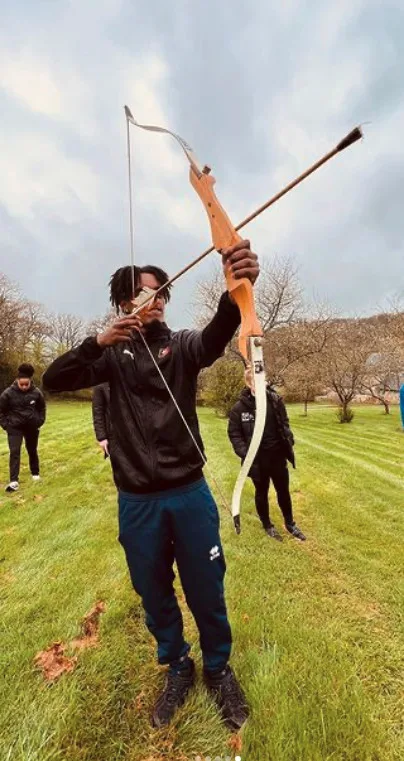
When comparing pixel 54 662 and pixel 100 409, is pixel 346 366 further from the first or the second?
pixel 54 662

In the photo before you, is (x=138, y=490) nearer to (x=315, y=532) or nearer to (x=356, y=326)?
(x=315, y=532)

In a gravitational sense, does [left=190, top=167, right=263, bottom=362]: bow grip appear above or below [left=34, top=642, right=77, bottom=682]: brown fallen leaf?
above

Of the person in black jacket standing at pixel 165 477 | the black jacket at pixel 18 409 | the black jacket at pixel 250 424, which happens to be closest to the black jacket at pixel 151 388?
the person in black jacket standing at pixel 165 477

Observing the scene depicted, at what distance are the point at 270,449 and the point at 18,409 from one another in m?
4.69

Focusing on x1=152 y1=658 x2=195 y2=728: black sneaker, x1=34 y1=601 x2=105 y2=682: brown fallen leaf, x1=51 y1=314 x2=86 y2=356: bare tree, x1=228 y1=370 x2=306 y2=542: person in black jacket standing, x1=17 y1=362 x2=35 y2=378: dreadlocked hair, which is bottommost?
x1=34 y1=601 x2=105 y2=682: brown fallen leaf

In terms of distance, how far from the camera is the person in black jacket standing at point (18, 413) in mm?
6527

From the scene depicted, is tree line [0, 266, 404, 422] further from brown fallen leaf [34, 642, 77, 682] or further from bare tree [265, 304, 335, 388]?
brown fallen leaf [34, 642, 77, 682]

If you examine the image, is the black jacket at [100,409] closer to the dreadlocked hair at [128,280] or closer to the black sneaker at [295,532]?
the dreadlocked hair at [128,280]

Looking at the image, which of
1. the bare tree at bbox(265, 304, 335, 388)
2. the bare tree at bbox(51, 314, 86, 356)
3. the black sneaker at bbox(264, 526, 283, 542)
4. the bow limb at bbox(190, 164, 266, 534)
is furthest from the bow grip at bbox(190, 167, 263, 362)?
the bare tree at bbox(51, 314, 86, 356)

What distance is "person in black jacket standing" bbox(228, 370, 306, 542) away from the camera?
4.30 m

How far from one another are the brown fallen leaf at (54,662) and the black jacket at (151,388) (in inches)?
47.7

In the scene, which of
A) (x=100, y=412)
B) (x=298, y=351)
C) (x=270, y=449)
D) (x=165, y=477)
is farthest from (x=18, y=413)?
(x=298, y=351)

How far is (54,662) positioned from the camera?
228cm

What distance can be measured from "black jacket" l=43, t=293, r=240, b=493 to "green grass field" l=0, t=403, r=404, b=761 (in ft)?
3.82
